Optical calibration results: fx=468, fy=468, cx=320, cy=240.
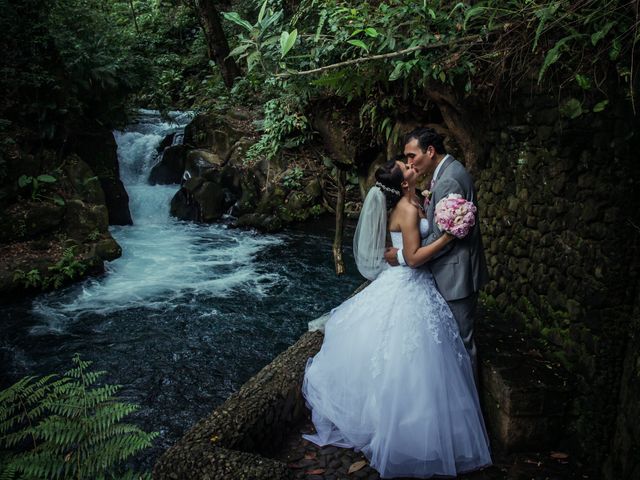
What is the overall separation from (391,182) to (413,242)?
52 centimetres

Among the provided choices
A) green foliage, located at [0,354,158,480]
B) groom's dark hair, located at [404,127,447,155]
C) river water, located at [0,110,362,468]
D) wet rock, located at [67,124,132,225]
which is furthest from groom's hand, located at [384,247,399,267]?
wet rock, located at [67,124,132,225]

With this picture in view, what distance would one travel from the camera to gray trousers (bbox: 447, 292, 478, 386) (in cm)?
374

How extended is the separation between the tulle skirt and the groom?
118mm

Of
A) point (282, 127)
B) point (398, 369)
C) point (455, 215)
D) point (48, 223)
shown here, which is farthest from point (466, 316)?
point (282, 127)

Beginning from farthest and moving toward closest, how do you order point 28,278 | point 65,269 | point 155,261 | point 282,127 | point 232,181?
1. point 232,181
2. point 282,127
3. point 155,261
4. point 65,269
5. point 28,278

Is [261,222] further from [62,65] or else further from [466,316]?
[466,316]

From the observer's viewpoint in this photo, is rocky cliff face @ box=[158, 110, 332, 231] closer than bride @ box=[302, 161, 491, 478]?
No

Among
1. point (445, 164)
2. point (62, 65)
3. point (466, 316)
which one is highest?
point (62, 65)

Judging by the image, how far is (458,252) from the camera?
3664mm

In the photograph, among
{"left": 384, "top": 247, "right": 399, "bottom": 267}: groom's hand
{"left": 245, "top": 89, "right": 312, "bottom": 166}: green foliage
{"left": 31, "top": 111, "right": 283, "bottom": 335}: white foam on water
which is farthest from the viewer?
{"left": 245, "top": 89, "right": 312, "bottom": 166}: green foliage

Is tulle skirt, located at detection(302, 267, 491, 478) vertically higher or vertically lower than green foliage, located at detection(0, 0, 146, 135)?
lower

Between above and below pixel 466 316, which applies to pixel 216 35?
above

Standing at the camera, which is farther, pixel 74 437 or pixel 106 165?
pixel 106 165

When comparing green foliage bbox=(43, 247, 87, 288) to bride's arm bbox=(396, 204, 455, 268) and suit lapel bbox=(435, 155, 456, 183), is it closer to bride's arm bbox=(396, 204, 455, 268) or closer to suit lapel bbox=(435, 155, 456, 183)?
bride's arm bbox=(396, 204, 455, 268)
